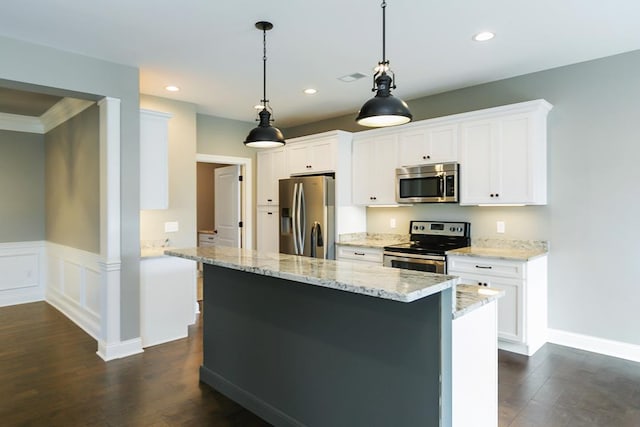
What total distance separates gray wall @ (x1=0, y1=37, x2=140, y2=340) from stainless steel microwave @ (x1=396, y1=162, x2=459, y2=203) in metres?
2.94

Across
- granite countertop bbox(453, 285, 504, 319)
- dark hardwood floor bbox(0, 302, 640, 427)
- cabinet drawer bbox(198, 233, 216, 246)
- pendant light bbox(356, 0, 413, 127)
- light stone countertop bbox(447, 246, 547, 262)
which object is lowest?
dark hardwood floor bbox(0, 302, 640, 427)

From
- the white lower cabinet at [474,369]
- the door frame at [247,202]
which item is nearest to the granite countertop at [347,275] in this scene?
the white lower cabinet at [474,369]

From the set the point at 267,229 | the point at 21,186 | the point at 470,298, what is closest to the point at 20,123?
the point at 21,186

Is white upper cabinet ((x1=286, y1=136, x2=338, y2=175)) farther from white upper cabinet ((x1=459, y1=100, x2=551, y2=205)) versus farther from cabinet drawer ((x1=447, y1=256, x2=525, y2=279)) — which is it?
cabinet drawer ((x1=447, y1=256, x2=525, y2=279))

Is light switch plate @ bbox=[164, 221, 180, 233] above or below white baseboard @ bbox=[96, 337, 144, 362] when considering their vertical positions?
above

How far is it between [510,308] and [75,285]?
4895 millimetres

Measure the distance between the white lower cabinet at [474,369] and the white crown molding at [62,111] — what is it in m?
4.04

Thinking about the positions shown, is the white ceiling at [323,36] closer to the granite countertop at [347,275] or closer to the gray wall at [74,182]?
the gray wall at [74,182]

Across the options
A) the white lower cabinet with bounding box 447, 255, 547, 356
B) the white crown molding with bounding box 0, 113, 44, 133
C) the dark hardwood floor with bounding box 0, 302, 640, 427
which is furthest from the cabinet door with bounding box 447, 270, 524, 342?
the white crown molding with bounding box 0, 113, 44, 133

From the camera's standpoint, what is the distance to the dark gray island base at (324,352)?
1717mm

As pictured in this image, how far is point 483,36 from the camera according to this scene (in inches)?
122

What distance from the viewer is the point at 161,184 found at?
407cm

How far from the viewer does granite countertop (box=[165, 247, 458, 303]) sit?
1.51m

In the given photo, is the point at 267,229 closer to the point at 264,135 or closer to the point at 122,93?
the point at 122,93
